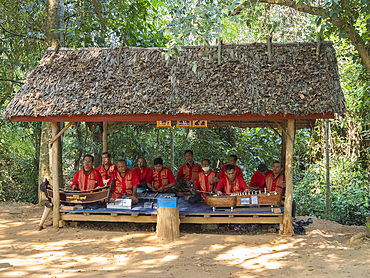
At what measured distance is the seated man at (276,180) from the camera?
26.1 feet

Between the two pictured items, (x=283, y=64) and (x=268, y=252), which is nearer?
(x=268, y=252)

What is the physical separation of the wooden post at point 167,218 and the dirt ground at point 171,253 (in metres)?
0.18

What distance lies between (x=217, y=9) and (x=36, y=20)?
7.34 meters

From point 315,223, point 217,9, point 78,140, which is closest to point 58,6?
point 78,140

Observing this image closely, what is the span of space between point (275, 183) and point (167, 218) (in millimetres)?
2653

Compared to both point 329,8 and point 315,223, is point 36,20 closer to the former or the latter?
point 329,8

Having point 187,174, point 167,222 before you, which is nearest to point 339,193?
point 187,174

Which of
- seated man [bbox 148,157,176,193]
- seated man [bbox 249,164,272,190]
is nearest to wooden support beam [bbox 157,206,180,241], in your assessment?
seated man [bbox 148,157,176,193]

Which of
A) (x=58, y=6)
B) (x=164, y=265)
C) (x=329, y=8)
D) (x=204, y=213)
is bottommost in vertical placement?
(x=164, y=265)

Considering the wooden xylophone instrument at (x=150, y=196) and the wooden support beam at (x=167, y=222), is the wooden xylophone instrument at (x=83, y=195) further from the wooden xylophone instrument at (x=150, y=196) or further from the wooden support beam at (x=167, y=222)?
the wooden support beam at (x=167, y=222)

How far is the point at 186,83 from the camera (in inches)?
294

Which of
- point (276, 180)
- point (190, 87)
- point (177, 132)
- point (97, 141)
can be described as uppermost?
point (190, 87)

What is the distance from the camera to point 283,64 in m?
7.56

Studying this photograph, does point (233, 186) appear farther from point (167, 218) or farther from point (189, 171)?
point (189, 171)
